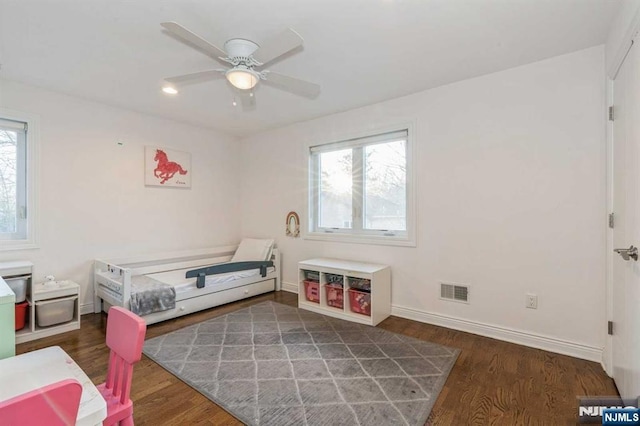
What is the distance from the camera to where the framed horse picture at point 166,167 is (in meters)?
4.09

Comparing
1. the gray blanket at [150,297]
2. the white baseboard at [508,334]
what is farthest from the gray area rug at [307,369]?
the white baseboard at [508,334]

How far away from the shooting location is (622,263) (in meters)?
2.00

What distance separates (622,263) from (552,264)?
2.05 ft

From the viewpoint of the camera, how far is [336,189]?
166 inches

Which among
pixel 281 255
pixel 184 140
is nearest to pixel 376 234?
pixel 281 255

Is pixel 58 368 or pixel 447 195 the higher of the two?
pixel 447 195

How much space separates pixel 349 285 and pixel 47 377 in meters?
2.79

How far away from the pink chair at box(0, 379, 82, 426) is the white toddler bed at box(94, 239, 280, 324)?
2587 mm

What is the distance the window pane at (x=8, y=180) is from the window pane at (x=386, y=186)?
3.77m

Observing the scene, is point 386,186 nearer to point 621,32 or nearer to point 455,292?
point 455,292

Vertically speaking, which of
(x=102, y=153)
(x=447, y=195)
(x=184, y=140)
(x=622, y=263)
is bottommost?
(x=622, y=263)

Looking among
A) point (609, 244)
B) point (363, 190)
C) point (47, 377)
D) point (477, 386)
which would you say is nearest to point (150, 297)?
point (47, 377)

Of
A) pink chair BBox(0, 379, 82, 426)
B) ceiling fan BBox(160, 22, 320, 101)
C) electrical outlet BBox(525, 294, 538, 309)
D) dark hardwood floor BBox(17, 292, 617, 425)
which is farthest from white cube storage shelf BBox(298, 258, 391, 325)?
pink chair BBox(0, 379, 82, 426)

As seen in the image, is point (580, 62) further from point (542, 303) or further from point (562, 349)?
point (562, 349)
